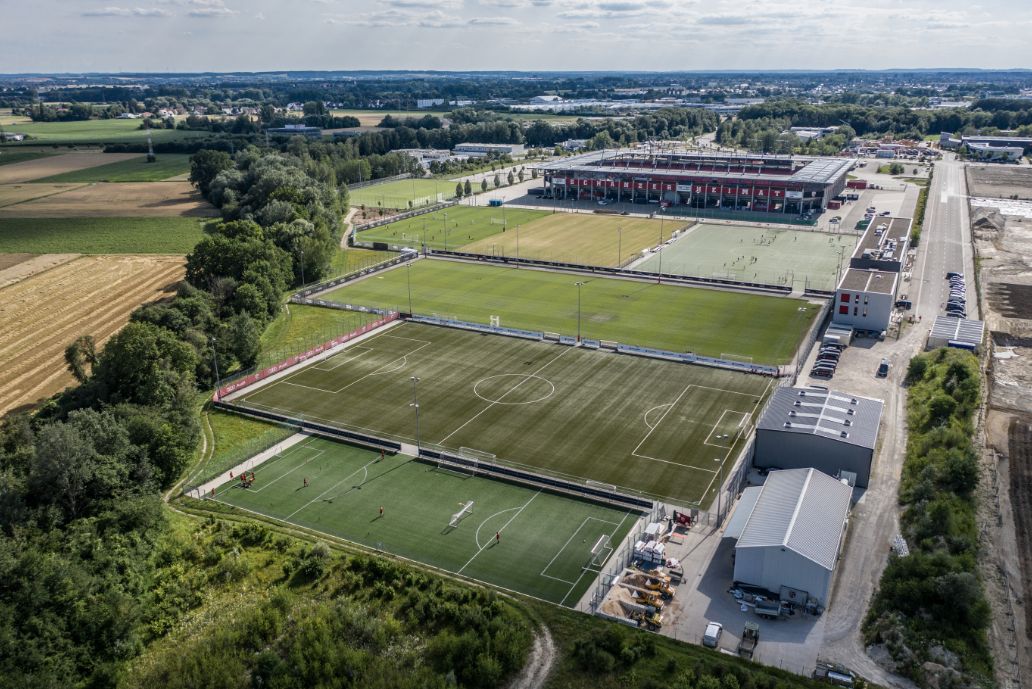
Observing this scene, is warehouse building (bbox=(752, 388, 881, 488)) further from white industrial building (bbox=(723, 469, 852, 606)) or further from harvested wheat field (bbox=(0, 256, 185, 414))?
harvested wheat field (bbox=(0, 256, 185, 414))

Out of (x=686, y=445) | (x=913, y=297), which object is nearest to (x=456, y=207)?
(x=913, y=297)

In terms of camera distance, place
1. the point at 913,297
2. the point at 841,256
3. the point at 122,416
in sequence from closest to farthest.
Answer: the point at 122,416 < the point at 913,297 < the point at 841,256

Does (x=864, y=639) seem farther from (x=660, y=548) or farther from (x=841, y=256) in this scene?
(x=841, y=256)

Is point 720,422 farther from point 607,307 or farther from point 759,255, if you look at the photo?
point 759,255

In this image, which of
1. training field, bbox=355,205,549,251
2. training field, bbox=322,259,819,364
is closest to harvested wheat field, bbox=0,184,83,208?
training field, bbox=355,205,549,251

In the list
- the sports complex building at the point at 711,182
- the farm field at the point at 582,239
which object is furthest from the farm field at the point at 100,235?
the sports complex building at the point at 711,182

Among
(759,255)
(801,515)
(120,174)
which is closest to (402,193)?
(120,174)

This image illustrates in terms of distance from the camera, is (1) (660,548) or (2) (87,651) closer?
(2) (87,651)
